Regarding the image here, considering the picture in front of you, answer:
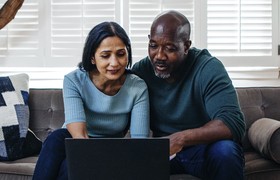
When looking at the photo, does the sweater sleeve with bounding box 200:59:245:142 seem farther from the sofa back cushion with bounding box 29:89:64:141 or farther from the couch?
the sofa back cushion with bounding box 29:89:64:141

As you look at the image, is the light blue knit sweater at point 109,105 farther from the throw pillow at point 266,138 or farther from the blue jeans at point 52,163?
the throw pillow at point 266,138

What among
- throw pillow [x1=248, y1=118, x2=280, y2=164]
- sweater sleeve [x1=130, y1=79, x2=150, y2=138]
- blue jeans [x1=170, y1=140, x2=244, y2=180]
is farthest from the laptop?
throw pillow [x1=248, y1=118, x2=280, y2=164]

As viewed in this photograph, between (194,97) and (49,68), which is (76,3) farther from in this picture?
(194,97)

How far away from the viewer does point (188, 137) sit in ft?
5.98

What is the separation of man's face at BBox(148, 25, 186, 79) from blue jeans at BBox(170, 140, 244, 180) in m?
0.34

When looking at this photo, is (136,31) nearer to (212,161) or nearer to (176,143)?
(176,143)

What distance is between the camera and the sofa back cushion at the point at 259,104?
2529mm

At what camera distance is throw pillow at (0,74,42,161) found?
2314 mm

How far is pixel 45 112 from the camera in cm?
258

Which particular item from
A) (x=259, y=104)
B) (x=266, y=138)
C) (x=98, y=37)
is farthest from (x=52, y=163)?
(x=259, y=104)

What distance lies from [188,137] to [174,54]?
1.22 ft

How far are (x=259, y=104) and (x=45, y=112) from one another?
1122 mm

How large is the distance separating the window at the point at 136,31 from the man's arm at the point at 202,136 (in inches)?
47.3

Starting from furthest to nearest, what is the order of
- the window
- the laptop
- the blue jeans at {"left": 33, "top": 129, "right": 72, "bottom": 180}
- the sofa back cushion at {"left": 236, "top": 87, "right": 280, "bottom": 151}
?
the window < the sofa back cushion at {"left": 236, "top": 87, "right": 280, "bottom": 151} < the blue jeans at {"left": 33, "top": 129, "right": 72, "bottom": 180} < the laptop
